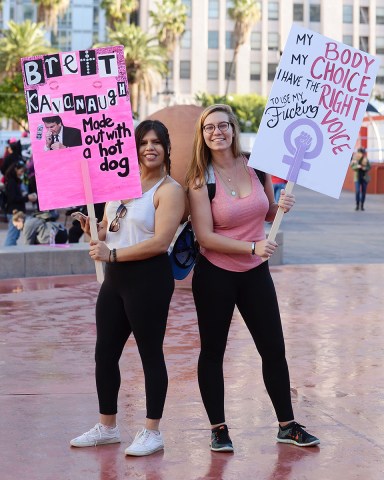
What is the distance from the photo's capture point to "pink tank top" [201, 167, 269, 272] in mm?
6141

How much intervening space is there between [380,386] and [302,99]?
2530mm

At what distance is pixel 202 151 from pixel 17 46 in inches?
2825

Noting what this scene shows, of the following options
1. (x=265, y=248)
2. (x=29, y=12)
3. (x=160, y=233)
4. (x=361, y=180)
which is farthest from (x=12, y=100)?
(x=265, y=248)

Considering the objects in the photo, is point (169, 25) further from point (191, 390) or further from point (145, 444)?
point (145, 444)

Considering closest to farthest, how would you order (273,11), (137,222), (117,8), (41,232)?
1. (137,222)
2. (41,232)
3. (117,8)
4. (273,11)

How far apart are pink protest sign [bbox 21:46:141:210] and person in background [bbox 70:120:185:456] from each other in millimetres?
139

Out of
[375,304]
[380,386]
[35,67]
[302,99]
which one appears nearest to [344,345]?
[380,386]

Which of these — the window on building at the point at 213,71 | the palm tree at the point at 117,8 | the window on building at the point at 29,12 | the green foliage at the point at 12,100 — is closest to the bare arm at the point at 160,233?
the green foliage at the point at 12,100

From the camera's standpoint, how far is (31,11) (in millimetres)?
112312

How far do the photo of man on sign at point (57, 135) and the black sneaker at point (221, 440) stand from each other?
1.70m

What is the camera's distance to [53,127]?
6281 millimetres

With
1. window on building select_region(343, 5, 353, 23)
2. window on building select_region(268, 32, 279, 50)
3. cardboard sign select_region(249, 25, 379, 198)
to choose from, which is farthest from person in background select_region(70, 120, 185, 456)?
window on building select_region(343, 5, 353, 23)

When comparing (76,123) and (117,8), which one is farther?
(117,8)

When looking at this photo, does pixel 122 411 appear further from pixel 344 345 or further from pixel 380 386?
pixel 344 345
